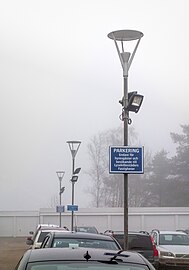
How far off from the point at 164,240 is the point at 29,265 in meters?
19.8

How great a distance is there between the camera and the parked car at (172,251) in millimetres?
22875

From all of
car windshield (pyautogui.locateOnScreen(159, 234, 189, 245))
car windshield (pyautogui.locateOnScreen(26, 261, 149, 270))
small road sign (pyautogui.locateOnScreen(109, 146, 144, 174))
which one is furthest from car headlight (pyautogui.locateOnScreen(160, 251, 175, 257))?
car windshield (pyautogui.locateOnScreen(26, 261, 149, 270))

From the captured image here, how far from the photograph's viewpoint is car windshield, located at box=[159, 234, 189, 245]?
2555cm

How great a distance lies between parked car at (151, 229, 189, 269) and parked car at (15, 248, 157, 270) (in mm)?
16177

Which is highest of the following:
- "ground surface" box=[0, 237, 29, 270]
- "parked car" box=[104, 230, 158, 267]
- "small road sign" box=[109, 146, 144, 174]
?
"small road sign" box=[109, 146, 144, 174]

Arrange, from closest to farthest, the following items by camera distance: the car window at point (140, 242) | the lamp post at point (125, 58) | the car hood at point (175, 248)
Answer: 1. the lamp post at point (125, 58)
2. the car window at point (140, 242)
3. the car hood at point (175, 248)

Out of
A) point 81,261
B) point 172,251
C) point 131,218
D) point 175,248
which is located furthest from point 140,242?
point 131,218

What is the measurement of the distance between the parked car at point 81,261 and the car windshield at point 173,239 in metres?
18.9

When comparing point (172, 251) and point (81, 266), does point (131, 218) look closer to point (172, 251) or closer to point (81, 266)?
point (172, 251)

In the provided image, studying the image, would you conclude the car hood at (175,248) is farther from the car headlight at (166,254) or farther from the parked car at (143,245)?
the parked car at (143,245)

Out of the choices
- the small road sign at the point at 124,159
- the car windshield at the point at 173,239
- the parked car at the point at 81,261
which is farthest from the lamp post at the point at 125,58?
the parked car at the point at 81,261

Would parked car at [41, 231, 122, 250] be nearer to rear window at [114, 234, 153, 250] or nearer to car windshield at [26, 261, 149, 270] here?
car windshield at [26, 261, 149, 270]

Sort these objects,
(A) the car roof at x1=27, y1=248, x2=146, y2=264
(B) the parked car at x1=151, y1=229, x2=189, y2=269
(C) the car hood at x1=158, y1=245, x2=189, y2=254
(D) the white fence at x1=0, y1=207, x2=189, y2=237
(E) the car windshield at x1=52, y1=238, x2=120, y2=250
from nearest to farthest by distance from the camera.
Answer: (A) the car roof at x1=27, y1=248, x2=146, y2=264 < (E) the car windshield at x1=52, y1=238, x2=120, y2=250 < (B) the parked car at x1=151, y1=229, x2=189, y2=269 < (C) the car hood at x1=158, y1=245, x2=189, y2=254 < (D) the white fence at x1=0, y1=207, x2=189, y2=237

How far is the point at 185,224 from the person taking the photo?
6738 cm
